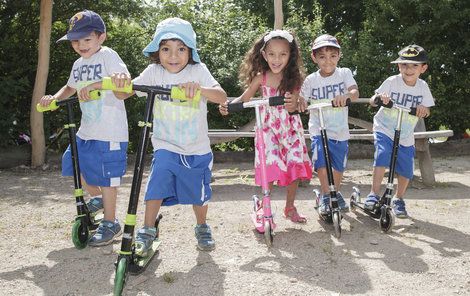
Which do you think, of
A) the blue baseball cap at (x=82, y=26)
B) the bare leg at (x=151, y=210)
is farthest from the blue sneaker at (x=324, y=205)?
the blue baseball cap at (x=82, y=26)

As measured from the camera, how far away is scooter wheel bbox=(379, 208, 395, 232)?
14.5ft

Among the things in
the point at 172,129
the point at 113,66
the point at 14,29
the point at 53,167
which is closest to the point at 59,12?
the point at 14,29

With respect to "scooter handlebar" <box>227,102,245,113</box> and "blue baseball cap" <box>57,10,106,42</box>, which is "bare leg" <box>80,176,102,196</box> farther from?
"scooter handlebar" <box>227,102,245,113</box>

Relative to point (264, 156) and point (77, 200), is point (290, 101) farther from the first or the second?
point (77, 200)

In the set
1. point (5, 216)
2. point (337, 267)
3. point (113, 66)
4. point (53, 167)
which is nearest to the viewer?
point (337, 267)

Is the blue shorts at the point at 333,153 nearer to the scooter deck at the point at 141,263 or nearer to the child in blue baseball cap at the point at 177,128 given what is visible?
the child in blue baseball cap at the point at 177,128

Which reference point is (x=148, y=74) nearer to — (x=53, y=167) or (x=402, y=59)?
(x=402, y=59)

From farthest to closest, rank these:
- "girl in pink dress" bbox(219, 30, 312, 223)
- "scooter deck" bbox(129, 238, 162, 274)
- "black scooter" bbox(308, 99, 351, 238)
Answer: "girl in pink dress" bbox(219, 30, 312, 223)
"black scooter" bbox(308, 99, 351, 238)
"scooter deck" bbox(129, 238, 162, 274)

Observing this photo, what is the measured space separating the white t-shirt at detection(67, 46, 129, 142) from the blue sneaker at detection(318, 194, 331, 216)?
1.88 metres

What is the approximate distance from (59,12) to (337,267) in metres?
7.70

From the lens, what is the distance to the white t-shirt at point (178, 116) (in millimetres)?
3738

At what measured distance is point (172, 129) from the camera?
374cm

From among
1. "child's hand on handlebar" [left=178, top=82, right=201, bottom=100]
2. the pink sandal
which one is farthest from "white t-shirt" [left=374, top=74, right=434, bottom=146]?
"child's hand on handlebar" [left=178, top=82, right=201, bottom=100]

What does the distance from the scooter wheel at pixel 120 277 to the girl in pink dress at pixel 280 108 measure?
5.42 feet
